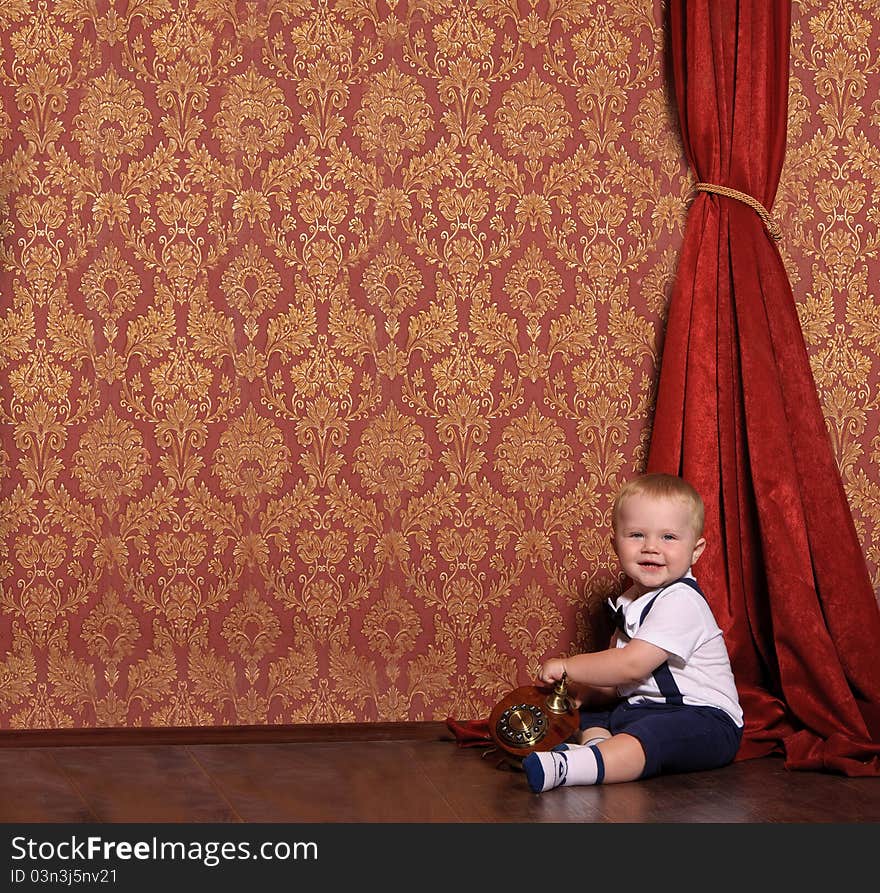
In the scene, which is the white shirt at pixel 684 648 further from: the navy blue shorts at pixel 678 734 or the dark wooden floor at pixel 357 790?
the dark wooden floor at pixel 357 790

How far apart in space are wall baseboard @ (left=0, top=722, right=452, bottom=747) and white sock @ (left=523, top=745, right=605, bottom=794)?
0.55 m

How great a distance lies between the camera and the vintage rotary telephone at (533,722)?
2668mm

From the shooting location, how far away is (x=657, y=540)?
9.14 ft

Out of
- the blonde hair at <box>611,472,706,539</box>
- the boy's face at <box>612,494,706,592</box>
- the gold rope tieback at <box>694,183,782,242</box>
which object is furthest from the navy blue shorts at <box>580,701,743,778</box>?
the gold rope tieback at <box>694,183,782,242</box>

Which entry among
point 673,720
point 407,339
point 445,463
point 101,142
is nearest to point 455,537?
point 445,463

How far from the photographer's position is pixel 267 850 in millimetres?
2154

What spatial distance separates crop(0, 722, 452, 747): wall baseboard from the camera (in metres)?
2.96

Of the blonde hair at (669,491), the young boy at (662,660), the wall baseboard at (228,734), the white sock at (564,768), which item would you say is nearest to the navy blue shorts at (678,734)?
the young boy at (662,660)

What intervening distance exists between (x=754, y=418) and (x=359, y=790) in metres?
1.28

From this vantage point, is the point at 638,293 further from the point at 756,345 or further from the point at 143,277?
the point at 143,277

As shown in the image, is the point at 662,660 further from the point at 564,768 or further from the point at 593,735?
the point at 564,768

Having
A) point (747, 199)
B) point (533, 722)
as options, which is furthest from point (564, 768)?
point (747, 199)

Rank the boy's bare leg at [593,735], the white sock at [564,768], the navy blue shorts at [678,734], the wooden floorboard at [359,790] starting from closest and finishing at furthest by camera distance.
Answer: the wooden floorboard at [359,790] → the white sock at [564,768] → the navy blue shorts at [678,734] → the boy's bare leg at [593,735]

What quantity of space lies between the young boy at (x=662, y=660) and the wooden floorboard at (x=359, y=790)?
7 cm
